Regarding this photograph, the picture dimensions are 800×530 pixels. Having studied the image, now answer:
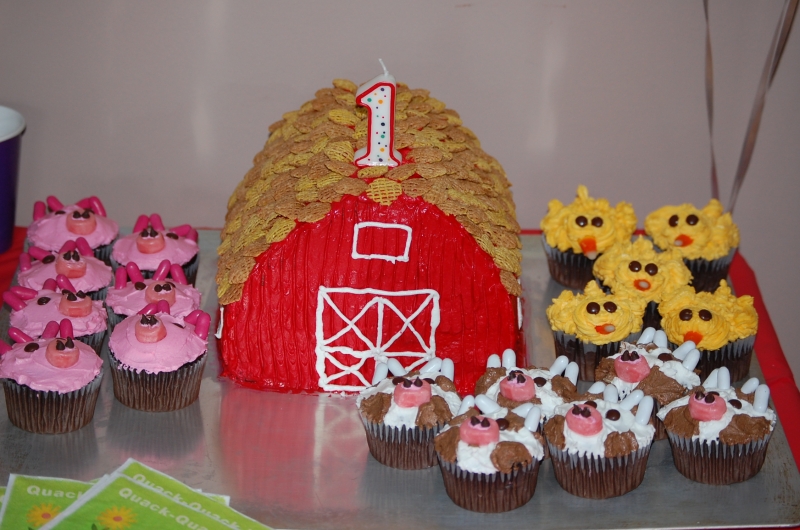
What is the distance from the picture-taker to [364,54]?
5902 mm

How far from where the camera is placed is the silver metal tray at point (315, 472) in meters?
3.77

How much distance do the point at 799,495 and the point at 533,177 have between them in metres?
2.85

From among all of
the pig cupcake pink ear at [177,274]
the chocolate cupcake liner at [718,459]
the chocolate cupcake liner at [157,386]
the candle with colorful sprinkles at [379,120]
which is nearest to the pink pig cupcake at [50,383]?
the chocolate cupcake liner at [157,386]

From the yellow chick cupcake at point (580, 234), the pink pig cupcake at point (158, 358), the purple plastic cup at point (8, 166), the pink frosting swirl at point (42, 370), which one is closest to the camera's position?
the pink frosting swirl at point (42, 370)

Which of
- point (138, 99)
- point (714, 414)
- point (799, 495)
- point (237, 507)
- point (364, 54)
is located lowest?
point (237, 507)

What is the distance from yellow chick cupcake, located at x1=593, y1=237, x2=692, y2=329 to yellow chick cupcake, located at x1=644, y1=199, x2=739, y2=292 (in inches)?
8.0

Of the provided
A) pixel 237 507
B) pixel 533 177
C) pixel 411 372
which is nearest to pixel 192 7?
pixel 533 177

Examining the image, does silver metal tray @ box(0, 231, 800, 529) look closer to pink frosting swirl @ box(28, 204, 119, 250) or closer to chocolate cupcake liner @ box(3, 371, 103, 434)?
chocolate cupcake liner @ box(3, 371, 103, 434)

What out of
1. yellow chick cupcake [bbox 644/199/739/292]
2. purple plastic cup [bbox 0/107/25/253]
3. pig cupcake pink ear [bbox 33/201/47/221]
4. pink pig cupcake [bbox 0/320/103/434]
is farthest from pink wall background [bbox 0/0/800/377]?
pink pig cupcake [bbox 0/320/103/434]

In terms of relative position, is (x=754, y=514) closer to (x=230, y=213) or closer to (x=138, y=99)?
(x=230, y=213)

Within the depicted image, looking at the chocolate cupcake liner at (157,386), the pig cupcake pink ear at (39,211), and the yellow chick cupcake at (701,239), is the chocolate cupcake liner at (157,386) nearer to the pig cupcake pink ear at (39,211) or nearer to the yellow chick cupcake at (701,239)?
the pig cupcake pink ear at (39,211)

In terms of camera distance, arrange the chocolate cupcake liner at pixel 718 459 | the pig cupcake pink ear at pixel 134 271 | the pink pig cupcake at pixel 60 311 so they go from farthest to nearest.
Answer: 1. the pig cupcake pink ear at pixel 134 271
2. the pink pig cupcake at pixel 60 311
3. the chocolate cupcake liner at pixel 718 459

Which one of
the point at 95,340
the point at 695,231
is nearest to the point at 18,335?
the point at 95,340

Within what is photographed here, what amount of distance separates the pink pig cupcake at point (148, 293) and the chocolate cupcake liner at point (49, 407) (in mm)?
440
